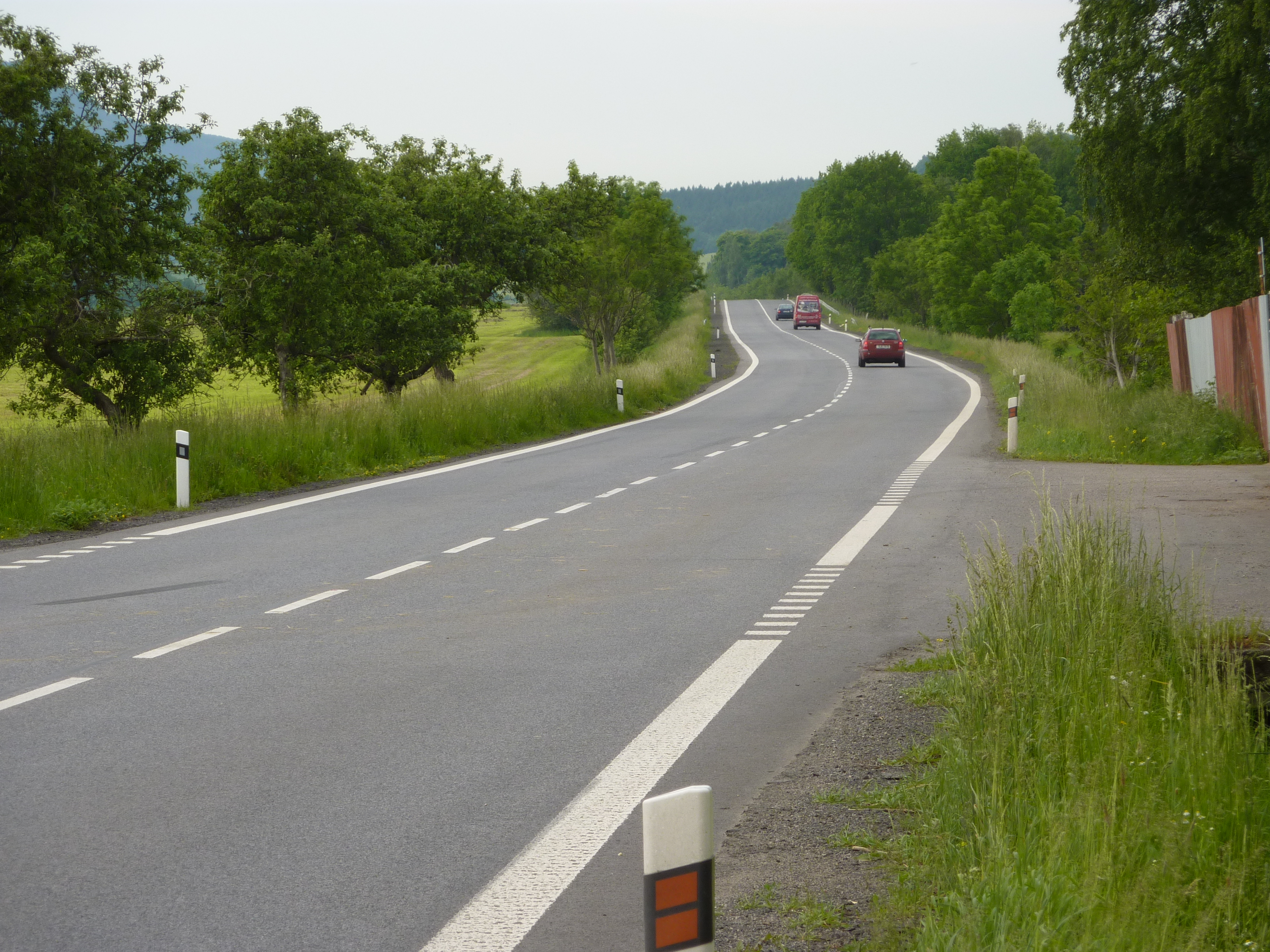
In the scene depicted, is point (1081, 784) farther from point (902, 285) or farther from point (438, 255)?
point (902, 285)

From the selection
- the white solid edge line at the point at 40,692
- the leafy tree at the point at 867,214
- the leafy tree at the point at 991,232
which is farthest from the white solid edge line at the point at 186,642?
the leafy tree at the point at 867,214

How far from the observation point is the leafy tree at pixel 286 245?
90.0ft

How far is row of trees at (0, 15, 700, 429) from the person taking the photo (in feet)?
70.4

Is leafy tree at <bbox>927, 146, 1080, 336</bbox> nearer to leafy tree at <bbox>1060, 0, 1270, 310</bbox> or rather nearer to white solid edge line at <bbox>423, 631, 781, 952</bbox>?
leafy tree at <bbox>1060, 0, 1270, 310</bbox>

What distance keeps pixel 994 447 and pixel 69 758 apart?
1800 centimetres

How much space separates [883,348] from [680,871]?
5356 centimetres

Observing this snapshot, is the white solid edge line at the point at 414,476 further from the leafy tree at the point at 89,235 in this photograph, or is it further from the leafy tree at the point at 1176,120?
the leafy tree at the point at 1176,120

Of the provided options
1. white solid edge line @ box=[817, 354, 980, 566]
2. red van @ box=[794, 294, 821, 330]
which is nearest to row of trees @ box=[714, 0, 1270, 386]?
white solid edge line @ box=[817, 354, 980, 566]

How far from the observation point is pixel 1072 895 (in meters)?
3.19

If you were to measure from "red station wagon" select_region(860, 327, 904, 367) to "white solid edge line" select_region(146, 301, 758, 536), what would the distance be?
59.8ft

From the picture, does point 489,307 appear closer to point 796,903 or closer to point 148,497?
point 148,497

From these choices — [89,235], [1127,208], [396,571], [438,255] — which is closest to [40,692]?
[396,571]

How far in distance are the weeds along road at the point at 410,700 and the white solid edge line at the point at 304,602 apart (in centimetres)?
3

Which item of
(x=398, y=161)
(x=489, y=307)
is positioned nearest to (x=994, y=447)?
(x=489, y=307)
